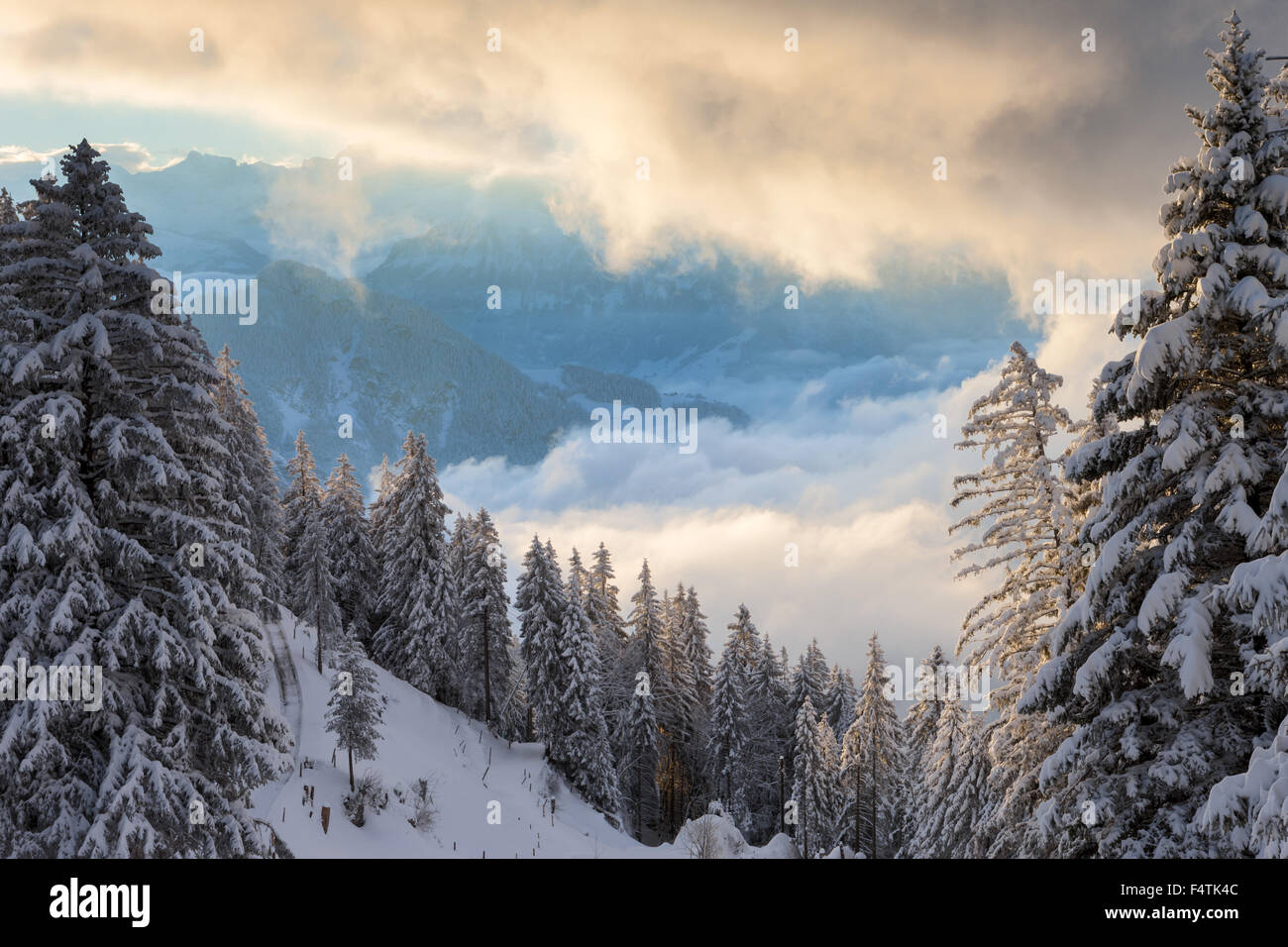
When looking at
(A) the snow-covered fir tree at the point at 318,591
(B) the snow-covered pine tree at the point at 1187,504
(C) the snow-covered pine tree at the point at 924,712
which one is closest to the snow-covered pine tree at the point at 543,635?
(A) the snow-covered fir tree at the point at 318,591

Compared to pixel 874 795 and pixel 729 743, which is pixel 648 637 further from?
pixel 874 795

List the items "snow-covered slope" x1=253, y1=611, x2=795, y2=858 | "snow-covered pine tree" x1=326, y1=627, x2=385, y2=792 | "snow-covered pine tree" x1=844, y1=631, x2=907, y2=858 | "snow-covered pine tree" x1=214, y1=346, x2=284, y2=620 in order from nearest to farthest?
"snow-covered slope" x1=253, y1=611, x2=795, y2=858, "snow-covered pine tree" x1=326, y1=627, x2=385, y2=792, "snow-covered pine tree" x1=844, y1=631, x2=907, y2=858, "snow-covered pine tree" x1=214, y1=346, x2=284, y2=620

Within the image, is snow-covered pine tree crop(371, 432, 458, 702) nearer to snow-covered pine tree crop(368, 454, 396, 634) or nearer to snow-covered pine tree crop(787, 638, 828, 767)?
snow-covered pine tree crop(368, 454, 396, 634)

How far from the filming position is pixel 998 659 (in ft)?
59.2

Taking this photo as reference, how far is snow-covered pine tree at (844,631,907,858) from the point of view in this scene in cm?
4475

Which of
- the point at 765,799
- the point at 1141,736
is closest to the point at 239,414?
the point at 765,799

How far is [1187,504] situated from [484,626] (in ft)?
154

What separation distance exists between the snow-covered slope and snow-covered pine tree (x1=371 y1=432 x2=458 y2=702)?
2.32 m

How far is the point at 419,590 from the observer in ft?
171

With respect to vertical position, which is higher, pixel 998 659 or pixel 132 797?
pixel 998 659

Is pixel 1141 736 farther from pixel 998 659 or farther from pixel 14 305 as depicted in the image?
pixel 14 305

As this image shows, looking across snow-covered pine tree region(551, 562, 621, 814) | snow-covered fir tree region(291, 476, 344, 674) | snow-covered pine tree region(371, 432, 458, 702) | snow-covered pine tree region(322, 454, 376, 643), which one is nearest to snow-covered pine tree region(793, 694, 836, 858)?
snow-covered pine tree region(551, 562, 621, 814)

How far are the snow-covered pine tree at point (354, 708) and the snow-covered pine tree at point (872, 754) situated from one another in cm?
2554

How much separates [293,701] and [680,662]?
85.5 ft
